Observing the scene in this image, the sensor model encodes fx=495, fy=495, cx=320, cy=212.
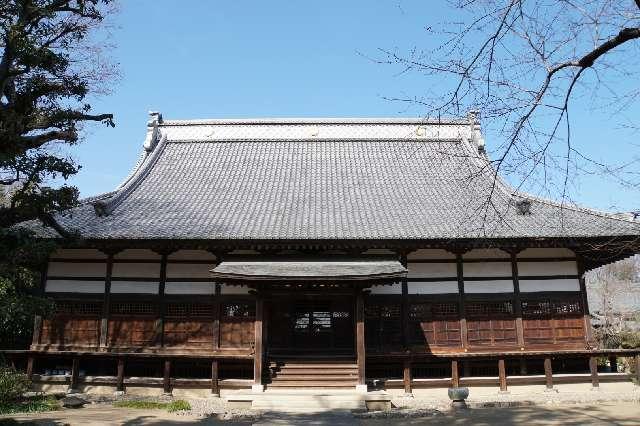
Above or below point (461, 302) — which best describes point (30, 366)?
below

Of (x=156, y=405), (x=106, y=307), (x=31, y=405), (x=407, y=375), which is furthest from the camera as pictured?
(x=106, y=307)

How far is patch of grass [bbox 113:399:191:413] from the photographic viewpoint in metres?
13.5

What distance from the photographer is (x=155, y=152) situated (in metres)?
21.8

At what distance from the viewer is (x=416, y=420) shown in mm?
12188

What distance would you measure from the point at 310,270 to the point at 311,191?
16.4ft

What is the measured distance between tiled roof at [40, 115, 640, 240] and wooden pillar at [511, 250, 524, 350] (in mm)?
1268

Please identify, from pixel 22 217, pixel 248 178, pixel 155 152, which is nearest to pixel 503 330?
pixel 248 178

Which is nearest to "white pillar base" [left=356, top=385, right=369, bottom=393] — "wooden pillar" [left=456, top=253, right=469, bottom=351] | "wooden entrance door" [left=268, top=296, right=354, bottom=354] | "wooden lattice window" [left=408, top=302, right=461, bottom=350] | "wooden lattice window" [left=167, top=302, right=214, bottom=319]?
"wooden entrance door" [left=268, top=296, right=354, bottom=354]

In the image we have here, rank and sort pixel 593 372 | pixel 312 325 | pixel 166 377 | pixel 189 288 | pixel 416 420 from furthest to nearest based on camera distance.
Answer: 1. pixel 312 325
2. pixel 189 288
3. pixel 593 372
4. pixel 166 377
5. pixel 416 420

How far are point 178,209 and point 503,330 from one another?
1158 centimetres

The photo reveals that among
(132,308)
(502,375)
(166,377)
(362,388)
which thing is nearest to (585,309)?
(502,375)

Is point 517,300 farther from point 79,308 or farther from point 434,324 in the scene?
point 79,308

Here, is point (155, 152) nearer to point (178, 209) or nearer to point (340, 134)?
point (178, 209)

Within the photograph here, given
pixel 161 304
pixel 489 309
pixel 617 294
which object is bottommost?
pixel 489 309
